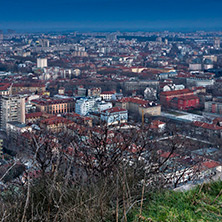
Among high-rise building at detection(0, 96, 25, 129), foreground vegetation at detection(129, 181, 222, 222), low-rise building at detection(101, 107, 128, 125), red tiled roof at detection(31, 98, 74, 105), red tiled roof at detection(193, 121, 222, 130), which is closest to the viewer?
foreground vegetation at detection(129, 181, 222, 222)

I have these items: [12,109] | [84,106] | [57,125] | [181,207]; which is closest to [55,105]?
[84,106]

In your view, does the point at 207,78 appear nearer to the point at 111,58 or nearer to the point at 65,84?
the point at 65,84

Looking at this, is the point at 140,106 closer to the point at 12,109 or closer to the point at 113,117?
the point at 12,109

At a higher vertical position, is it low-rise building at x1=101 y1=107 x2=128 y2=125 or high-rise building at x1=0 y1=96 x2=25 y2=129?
low-rise building at x1=101 y1=107 x2=128 y2=125

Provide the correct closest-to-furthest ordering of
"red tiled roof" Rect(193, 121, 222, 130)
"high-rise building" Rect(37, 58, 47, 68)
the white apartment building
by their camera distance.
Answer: "red tiled roof" Rect(193, 121, 222, 130) < the white apartment building < "high-rise building" Rect(37, 58, 47, 68)

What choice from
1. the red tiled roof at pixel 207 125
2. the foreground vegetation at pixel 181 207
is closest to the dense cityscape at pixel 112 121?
the red tiled roof at pixel 207 125

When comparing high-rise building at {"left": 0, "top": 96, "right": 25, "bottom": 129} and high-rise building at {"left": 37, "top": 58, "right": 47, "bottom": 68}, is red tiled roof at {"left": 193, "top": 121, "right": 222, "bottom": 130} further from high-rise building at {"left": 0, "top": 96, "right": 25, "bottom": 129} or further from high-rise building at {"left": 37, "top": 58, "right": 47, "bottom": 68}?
high-rise building at {"left": 37, "top": 58, "right": 47, "bottom": 68}

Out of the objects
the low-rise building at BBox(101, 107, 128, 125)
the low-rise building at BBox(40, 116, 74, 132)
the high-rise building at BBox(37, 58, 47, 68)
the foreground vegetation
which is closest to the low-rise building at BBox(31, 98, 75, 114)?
the low-rise building at BBox(101, 107, 128, 125)

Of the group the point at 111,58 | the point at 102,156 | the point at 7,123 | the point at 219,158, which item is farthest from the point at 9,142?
the point at 111,58
